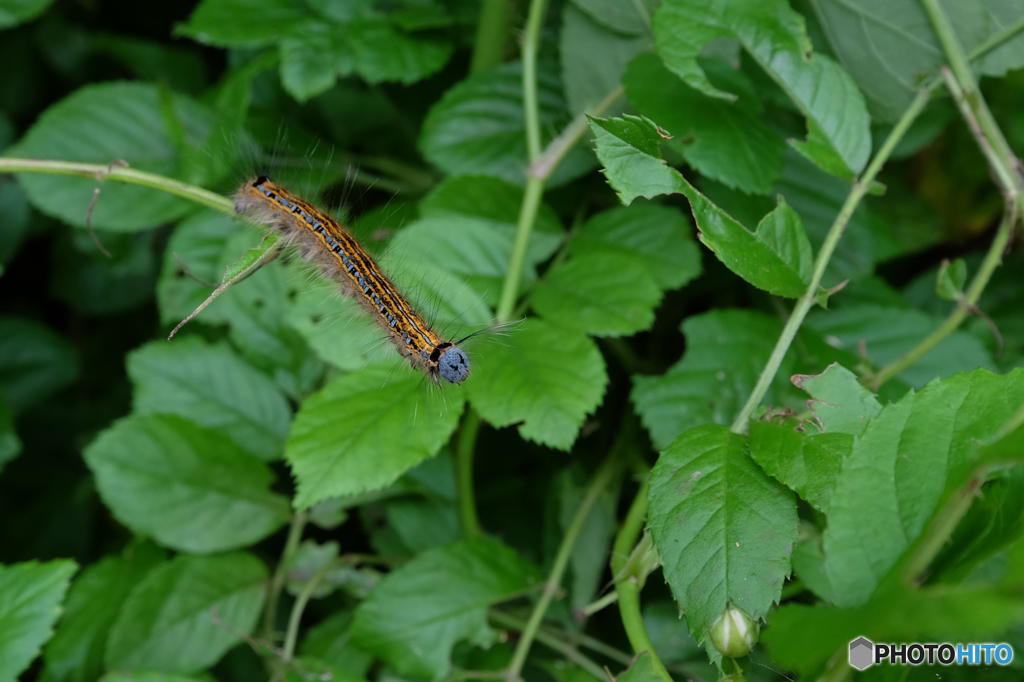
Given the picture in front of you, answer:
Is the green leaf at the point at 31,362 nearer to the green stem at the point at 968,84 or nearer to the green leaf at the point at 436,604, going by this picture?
the green leaf at the point at 436,604

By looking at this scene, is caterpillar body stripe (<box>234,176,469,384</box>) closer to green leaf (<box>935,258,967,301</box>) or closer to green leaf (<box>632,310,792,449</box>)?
green leaf (<box>632,310,792,449</box>)

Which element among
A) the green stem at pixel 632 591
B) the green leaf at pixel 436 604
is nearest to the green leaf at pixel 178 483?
the green leaf at pixel 436 604

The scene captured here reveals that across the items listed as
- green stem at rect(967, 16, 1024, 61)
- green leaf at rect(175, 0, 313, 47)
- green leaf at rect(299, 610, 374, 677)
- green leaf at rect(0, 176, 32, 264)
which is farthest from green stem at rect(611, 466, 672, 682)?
green leaf at rect(0, 176, 32, 264)

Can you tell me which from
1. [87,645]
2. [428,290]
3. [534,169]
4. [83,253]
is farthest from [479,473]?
[83,253]

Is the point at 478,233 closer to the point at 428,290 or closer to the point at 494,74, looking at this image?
the point at 428,290

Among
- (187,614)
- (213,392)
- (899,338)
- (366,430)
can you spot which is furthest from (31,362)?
(899,338)

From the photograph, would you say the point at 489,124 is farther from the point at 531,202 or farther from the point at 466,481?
the point at 466,481
